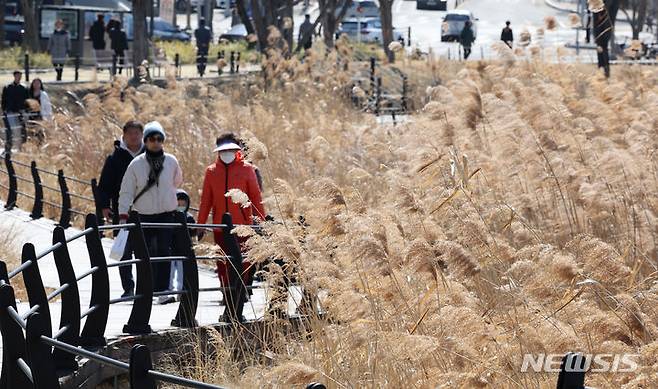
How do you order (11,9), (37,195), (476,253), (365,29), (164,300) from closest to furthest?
(476,253)
(164,300)
(37,195)
(11,9)
(365,29)

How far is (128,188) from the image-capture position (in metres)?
12.7

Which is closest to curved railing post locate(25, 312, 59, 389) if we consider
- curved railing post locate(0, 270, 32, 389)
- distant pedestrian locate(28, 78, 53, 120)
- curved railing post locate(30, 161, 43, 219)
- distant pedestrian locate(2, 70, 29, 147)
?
curved railing post locate(0, 270, 32, 389)

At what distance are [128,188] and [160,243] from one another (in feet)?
1.95

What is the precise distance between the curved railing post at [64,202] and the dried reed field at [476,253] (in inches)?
172

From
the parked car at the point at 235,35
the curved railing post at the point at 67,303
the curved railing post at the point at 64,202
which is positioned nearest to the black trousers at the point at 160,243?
the curved railing post at the point at 67,303

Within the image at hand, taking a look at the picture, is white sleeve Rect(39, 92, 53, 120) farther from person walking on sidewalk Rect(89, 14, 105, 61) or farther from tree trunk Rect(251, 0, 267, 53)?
person walking on sidewalk Rect(89, 14, 105, 61)

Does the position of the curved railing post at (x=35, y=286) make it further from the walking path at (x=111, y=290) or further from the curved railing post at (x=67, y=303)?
the walking path at (x=111, y=290)

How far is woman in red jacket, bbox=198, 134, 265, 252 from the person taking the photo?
12.3 metres

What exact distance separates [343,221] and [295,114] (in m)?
14.7

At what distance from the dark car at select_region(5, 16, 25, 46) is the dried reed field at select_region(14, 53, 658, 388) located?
38094 millimetres

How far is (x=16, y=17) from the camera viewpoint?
57.0 m

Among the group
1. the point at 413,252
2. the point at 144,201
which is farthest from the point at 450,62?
the point at 413,252

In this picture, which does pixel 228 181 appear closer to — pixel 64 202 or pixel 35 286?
pixel 35 286

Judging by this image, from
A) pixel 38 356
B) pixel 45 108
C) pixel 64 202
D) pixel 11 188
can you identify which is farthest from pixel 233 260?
pixel 45 108
